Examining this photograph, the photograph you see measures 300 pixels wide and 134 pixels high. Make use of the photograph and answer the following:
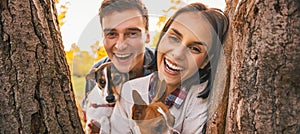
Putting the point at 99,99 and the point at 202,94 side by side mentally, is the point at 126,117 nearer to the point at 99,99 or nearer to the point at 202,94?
the point at 99,99

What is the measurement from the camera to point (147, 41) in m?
2.33

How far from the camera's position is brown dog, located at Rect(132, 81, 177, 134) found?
90.7 inches

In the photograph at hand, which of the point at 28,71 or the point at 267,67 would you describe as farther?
the point at 28,71

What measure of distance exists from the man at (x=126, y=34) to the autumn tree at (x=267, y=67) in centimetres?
49

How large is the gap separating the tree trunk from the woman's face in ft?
1.78

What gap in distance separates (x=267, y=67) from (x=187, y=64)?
45 cm

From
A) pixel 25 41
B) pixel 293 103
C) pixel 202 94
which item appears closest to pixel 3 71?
pixel 25 41

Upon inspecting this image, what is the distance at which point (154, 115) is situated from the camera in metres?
2.31

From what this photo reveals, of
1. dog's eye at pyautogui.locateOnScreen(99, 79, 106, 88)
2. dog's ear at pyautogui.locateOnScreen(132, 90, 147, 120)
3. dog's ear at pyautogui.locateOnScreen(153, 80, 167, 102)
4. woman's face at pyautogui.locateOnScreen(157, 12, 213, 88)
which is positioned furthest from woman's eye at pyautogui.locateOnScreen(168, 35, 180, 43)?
dog's eye at pyautogui.locateOnScreen(99, 79, 106, 88)

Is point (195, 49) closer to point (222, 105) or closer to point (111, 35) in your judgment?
point (222, 105)

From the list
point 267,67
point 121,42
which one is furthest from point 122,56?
point 267,67

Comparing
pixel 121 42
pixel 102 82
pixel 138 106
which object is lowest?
pixel 138 106

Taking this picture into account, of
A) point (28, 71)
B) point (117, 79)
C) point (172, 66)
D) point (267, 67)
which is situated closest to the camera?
point (267, 67)

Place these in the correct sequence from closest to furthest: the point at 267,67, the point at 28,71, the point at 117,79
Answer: the point at 267,67
the point at 28,71
the point at 117,79
